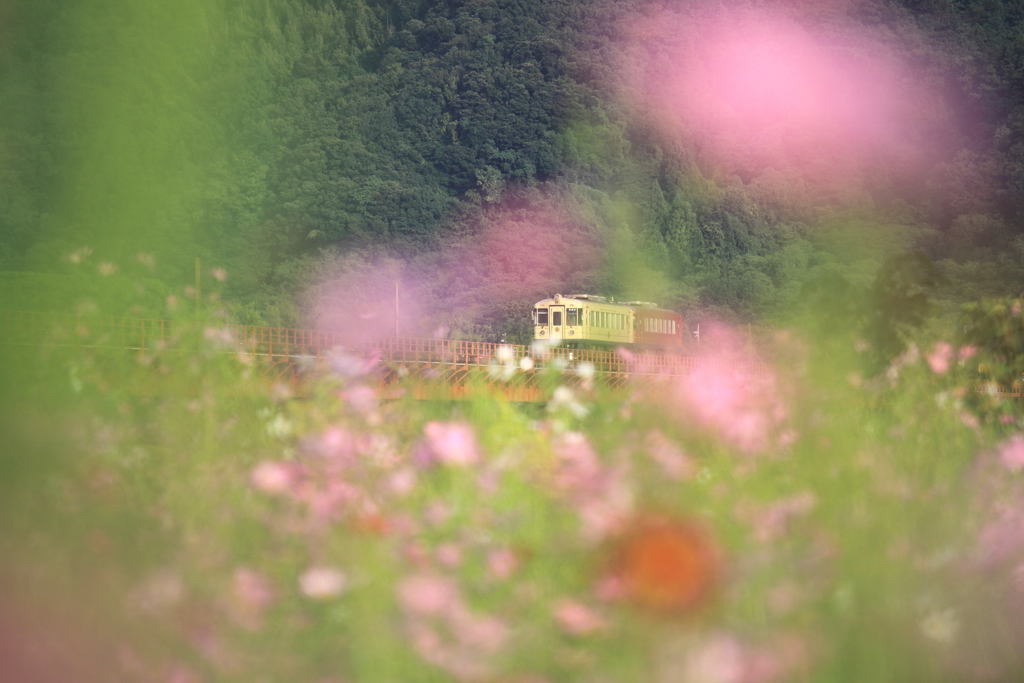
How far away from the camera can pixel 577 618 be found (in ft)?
9.48

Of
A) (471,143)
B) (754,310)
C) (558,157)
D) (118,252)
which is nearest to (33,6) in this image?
(118,252)

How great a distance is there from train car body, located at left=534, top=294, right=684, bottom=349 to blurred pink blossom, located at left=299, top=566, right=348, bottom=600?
1024 inches

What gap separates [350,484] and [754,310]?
77942 millimetres

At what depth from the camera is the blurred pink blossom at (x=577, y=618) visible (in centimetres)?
289

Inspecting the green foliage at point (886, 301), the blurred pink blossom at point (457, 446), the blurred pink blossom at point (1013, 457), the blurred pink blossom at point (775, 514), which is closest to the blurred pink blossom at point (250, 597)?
the blurred pink blossom at point (457, 446)

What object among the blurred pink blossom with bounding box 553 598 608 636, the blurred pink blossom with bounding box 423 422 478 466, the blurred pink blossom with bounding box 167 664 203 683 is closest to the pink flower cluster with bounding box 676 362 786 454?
the blurred pink blossom with bounding box 423 422 478 466

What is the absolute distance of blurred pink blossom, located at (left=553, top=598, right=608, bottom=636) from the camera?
289 centimetres

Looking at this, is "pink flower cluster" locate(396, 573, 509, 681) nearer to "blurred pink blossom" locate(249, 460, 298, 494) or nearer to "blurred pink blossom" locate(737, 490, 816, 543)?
"blurred pink blossom" locate(249, 460, 298, 494)

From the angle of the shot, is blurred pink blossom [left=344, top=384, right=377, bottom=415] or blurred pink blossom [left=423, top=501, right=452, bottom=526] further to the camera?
blurred pink blossom [left=344, top=384, right=377, bottom=415]

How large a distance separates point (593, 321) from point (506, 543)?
2736 cm

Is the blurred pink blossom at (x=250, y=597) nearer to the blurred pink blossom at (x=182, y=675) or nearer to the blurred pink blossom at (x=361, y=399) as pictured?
the blurred pink blossom at (x=182, y=675)

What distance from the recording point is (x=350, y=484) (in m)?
3.49

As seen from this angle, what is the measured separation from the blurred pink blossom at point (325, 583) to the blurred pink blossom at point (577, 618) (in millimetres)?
600

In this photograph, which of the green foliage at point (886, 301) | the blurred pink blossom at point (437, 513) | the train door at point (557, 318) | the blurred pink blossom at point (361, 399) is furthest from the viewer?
the train door at point (557, 318)
